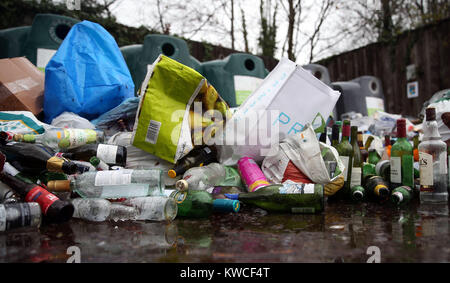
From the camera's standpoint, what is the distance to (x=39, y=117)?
216 cm

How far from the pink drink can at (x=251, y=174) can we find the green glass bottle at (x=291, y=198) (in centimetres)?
8

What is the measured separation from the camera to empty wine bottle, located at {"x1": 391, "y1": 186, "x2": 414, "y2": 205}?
53.2 inches

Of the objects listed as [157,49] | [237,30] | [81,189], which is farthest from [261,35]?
[81,189]

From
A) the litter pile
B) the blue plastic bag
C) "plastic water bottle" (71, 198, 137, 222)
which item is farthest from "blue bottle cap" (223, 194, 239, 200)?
the blue plastic bag

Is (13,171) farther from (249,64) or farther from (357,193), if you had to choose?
(249,64)

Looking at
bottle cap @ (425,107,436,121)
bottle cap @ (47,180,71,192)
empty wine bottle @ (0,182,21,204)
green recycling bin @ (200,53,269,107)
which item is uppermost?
green recycling bin @ (200,53,269,107)

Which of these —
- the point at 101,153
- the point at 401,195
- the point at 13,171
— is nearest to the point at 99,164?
the point at 101,153

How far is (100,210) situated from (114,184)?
11 centimetres

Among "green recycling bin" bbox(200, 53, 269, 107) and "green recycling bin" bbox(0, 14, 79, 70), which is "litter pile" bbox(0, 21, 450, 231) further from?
"green recycling bin" bbox(200, 53, 269, 107)

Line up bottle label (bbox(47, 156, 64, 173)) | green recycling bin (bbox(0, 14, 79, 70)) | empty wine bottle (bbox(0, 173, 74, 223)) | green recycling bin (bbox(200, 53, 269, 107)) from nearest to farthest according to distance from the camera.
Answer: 1. empty wine bottle (bbox(0, 173, 74, 223))
2. bottle label (bbox(47, 156, 64, 173))
3. green recycling bin (bbox(0, 14, 79, 70))
4. green recycling bin (bbox(200, 53, 269, 107))

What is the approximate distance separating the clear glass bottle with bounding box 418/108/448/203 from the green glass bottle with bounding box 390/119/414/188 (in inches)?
4.2

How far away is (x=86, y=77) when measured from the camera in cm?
227
